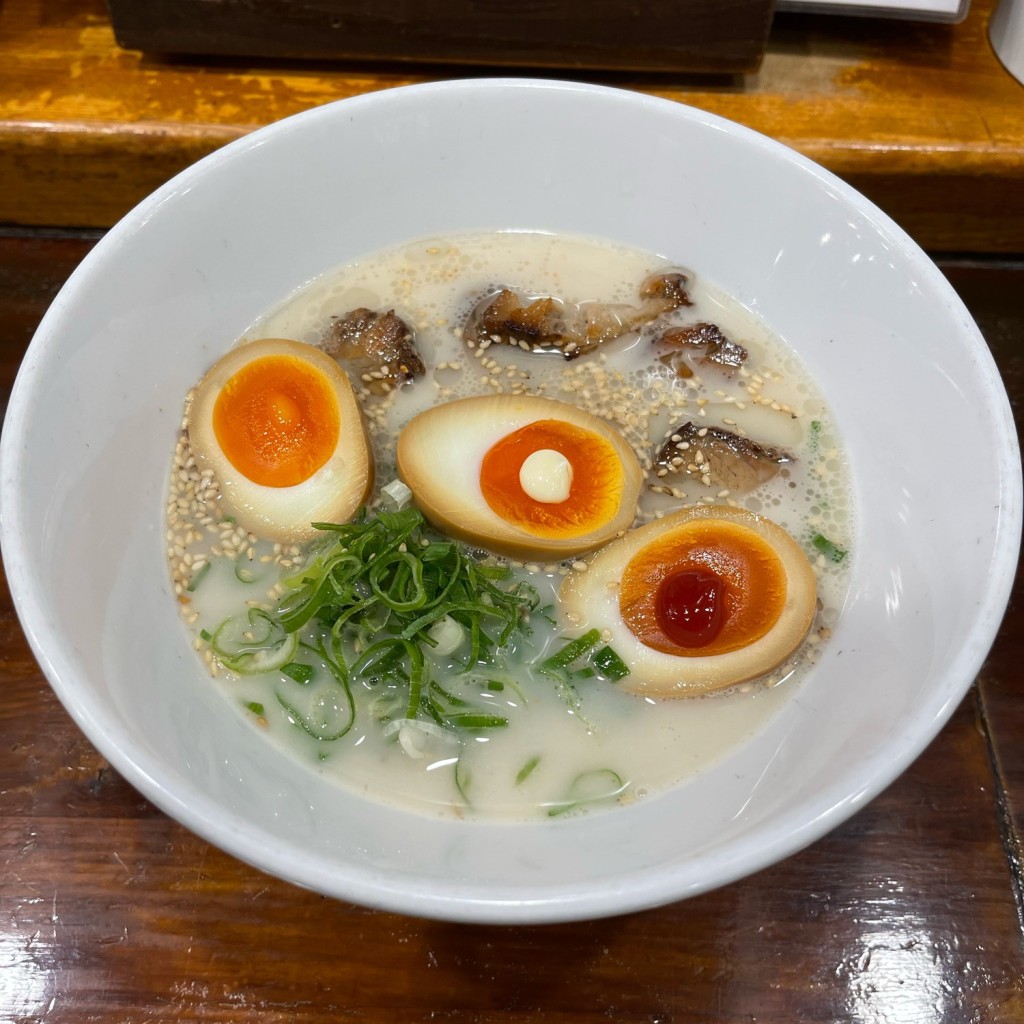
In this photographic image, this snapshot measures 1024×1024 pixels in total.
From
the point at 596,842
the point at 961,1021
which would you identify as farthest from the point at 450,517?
the point at 961,1021

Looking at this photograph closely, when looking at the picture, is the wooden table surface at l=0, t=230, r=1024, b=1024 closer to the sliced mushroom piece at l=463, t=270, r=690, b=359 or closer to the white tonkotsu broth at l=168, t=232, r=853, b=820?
the white tonkotsu broth at l=168, t=232, r=853, b=820

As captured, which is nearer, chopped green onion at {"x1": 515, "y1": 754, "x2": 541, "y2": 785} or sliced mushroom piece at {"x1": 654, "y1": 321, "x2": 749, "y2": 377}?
chopped green onion at {"x1": 515, "y1": 754, "x2": 541, "y2": 785}

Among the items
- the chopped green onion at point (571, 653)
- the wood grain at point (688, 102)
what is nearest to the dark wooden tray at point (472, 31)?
the wood grain at point (688, 102)

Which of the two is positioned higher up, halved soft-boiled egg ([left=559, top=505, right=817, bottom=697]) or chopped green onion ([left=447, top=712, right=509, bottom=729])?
halved soft-boiled egg ([left=559, top=505, right=817, bottom=697])

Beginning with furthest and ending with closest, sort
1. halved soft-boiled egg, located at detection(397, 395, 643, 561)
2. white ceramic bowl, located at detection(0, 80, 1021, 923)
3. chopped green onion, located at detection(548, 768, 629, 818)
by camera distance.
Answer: halved soft-boiled egg, located at detection(397, 395, 643, 561) < chopped green onion, located at detection(548, 768, 629, 818) < white ceramic bowl, located at detection(0, 80, 1021, 923)

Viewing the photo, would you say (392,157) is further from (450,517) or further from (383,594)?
(383,594)

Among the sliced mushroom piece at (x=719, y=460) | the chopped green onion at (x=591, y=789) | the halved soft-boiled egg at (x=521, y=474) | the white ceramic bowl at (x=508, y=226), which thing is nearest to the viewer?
→ the white ceramic bowl at (x=508, y=226)

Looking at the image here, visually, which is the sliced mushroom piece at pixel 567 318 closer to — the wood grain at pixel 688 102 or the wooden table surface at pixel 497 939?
the wood grain at pixel 688 102

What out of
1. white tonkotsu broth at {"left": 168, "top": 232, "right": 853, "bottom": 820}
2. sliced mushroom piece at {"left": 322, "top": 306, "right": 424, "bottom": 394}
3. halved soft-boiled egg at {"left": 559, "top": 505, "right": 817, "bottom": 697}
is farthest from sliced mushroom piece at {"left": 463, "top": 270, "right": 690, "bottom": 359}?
halved soft-boiled egg at {"left": 559, "top": 505, "right": 817, "bottom": 697}
